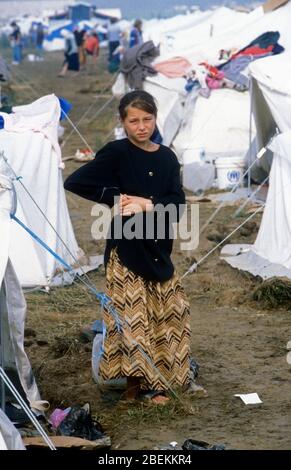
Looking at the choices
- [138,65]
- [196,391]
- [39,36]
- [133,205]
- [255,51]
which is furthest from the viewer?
[39,36]

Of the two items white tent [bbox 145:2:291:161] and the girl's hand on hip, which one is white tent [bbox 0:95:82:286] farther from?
white tent [bbox 145:2:291:161]

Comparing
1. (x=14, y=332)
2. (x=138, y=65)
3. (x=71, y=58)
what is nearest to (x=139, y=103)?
(x=14, y=332)

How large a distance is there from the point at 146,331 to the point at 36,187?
125 inches

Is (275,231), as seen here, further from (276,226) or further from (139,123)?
(139,123)

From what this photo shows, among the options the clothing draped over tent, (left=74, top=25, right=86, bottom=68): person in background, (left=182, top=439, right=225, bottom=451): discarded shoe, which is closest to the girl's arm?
(left=182, top=439, right=225, bottom=451): discarded shoe

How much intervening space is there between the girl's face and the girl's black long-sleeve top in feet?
0.25

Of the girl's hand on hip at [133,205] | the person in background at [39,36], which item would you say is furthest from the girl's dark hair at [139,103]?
the person in background at [39,36]

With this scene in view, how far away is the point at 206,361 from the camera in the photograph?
5.95 meters

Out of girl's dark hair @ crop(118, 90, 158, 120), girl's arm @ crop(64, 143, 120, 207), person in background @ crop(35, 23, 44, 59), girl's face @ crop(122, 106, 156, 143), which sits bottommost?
person in background @ crop(35, 23, 44, 59)

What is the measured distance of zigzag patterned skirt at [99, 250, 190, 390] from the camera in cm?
498

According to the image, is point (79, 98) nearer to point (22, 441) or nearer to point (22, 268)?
A: point (22, 268)

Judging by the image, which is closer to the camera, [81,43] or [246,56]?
[246,56]

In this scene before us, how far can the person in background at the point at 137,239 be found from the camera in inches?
195

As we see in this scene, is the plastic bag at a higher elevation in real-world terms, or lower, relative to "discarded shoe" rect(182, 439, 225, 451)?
lower
